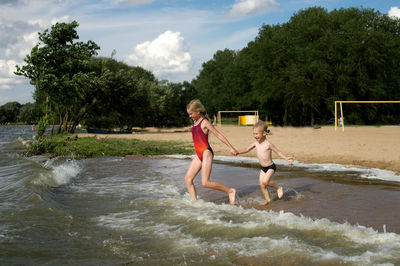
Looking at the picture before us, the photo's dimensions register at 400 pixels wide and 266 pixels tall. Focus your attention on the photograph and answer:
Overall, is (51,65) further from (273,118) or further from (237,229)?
(273,118)

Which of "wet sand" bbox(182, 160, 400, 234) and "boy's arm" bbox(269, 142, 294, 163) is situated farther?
"boy's arm" bbox(269, 142, 294, 163)

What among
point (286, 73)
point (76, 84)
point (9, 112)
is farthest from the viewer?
point (9, 112)

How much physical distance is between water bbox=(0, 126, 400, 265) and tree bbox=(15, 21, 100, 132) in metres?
21.0

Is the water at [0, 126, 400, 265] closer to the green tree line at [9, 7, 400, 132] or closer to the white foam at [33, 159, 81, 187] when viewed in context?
the white foam at [33, 159, 81, 187]

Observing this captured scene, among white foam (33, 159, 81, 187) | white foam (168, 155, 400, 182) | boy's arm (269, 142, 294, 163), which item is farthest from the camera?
white foam (33, 159, 81, 187)

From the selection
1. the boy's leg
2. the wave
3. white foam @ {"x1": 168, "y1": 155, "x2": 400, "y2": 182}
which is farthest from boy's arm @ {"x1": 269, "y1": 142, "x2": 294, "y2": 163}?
white foam @ {"x1": 168, "y1": 155, "x2": 400, "y2": 182}

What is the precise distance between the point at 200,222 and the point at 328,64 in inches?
1596

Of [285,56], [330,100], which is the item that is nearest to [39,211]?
[330,100]

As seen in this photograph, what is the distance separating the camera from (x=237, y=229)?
16.0 ft

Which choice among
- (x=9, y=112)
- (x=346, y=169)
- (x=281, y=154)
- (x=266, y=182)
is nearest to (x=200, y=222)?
(x=266, y=182)

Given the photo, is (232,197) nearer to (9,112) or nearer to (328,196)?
(328,196)

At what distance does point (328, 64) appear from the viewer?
42.0 m

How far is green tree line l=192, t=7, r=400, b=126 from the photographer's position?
41.4 metres

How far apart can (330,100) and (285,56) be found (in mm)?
9387
